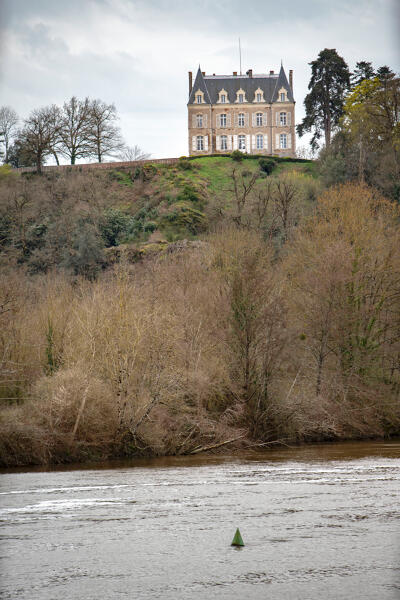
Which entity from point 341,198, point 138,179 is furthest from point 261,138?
point 341,198

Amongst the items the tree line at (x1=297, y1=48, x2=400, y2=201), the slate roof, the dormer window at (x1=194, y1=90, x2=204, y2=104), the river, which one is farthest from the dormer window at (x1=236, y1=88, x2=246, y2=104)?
the river

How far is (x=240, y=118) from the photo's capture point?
115 m

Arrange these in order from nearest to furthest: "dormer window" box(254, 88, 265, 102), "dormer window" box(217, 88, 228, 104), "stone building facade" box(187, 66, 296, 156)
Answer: "stone building facade" box(187, 66, 296, 156) → "dormer window" box(217, 88, 228, 104) → "dormer window" box(254, 88, 265, 102)

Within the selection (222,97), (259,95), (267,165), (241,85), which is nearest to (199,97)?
(222,97)

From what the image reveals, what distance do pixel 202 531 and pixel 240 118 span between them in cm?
10352

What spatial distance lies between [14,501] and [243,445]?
484 inches

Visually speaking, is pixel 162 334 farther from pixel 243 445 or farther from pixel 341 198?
pixel 341 198

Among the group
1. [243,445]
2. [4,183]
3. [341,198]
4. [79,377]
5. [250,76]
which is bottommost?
[243,445]

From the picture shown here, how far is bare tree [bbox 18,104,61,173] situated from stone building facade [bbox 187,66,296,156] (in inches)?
940

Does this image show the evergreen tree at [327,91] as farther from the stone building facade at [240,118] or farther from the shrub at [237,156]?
the stone building facade at [240,118]

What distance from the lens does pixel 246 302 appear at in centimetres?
3253

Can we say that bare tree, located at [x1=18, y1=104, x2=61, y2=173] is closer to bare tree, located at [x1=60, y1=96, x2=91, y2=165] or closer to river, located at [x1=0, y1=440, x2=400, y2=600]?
bare tree, located at [x1=60, y1=96, x2=91, y2=165]

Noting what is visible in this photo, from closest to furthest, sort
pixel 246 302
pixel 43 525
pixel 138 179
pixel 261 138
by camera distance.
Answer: pixel 43 525, pixel 246 302, pixel 138 179, pixel 261 138

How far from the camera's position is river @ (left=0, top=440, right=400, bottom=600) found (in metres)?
12.8
